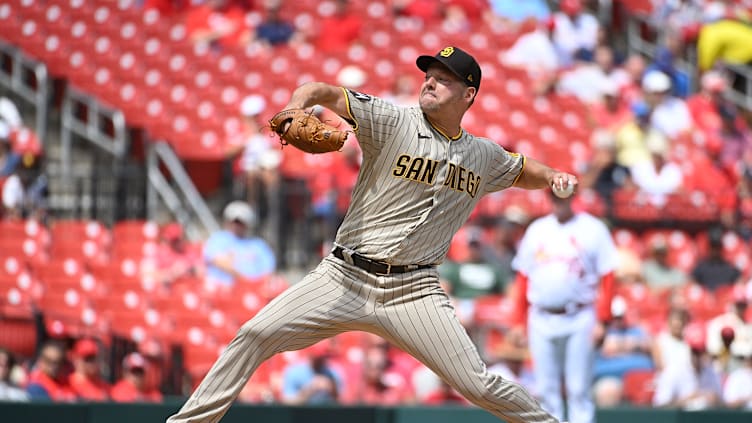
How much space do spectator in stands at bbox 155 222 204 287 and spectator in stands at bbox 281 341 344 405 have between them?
1.60 metres

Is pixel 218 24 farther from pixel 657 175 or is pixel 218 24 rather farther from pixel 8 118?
pixel 657 175

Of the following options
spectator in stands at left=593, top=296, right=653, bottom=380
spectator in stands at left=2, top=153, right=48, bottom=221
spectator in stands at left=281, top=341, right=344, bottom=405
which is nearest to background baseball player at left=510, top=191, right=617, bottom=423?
spectator in stands at left=593, top=296, right=653, bottom=380

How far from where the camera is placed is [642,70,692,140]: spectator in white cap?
12.9 m

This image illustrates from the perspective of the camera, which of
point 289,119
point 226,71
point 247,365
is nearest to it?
point 289,119

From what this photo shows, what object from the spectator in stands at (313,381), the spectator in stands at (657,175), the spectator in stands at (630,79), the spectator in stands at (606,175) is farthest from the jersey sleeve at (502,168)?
the spectator in stands at (630,79)

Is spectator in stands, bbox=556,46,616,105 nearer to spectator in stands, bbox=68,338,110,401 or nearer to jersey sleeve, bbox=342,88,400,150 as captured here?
spectator in stands, bbox=68,338,110,401

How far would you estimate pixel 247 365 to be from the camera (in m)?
4.92

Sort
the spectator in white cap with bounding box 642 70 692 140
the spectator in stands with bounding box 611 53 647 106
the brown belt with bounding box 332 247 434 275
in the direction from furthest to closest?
the spectator in stands with bounding box 611 53 647 106 → the spectator in white cap with bounding box 642 70 692 140 → the brown belt with bounding box 332 247 434 275

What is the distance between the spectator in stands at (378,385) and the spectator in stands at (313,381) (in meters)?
0.20

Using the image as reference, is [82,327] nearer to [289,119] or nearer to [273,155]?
[273,155]

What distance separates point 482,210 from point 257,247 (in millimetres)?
1972

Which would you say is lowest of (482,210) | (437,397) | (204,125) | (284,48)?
(437,397)

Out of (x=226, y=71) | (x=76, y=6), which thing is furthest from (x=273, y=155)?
(x=76, y=6)

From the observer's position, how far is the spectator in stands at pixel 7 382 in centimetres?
840
